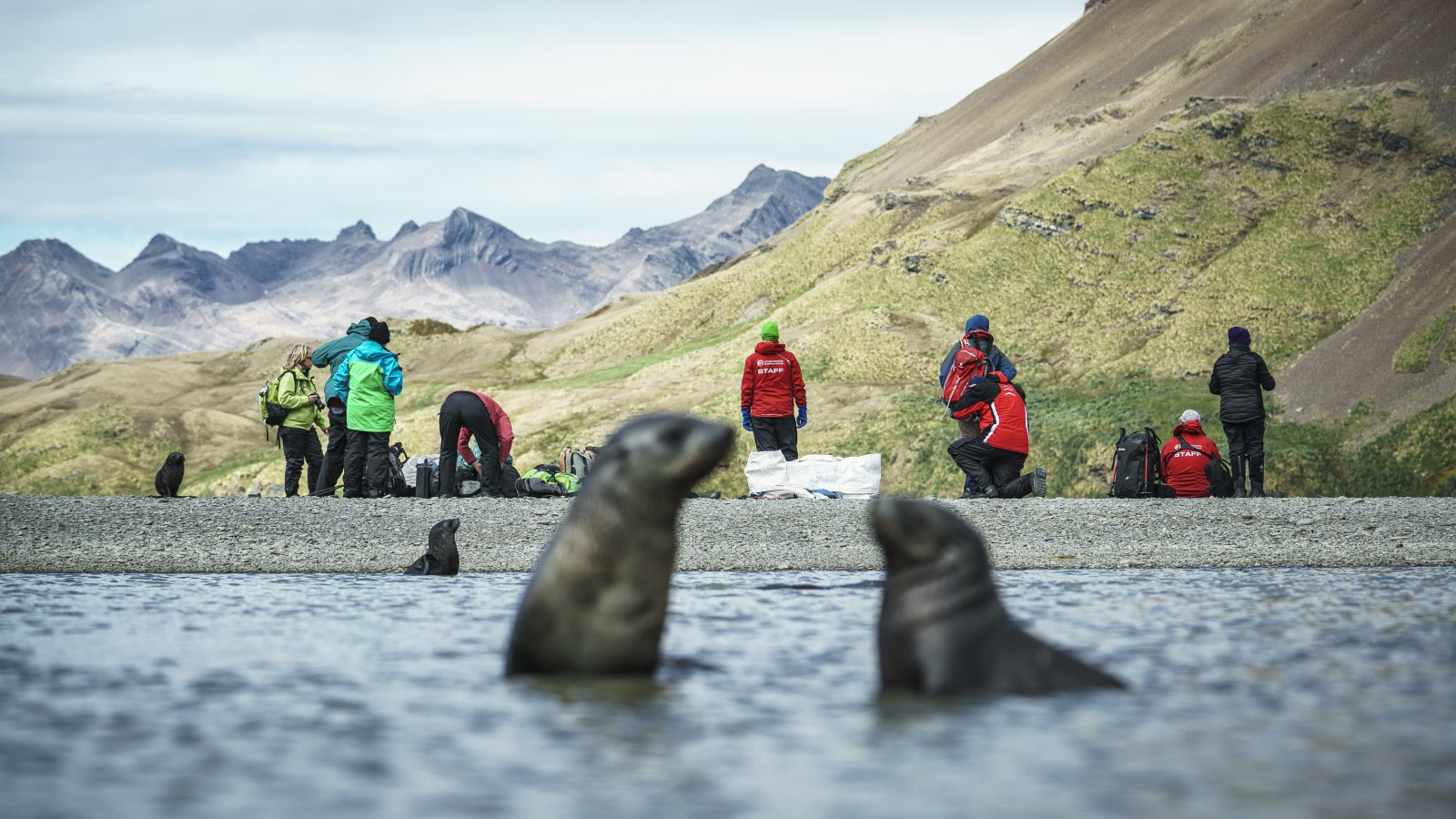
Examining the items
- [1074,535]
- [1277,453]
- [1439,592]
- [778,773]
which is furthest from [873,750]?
[1277,453]

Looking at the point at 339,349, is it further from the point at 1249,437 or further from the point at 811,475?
the point at 1249,437

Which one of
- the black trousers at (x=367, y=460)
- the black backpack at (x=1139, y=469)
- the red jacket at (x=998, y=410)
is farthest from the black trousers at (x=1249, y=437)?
the black trousers at (x=367, y=460)

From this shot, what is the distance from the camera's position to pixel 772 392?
19.0m

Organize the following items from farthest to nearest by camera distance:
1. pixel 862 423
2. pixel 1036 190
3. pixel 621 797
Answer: pixel 1036 190 < pixel 862 423 < pixel 621 797

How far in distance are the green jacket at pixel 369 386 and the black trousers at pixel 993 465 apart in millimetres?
7006

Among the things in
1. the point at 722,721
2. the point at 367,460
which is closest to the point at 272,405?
the point at 367,460

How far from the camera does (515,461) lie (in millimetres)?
34938

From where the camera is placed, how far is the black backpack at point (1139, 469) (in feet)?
61.5

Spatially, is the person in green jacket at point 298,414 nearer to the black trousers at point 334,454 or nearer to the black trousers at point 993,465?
the black trousers at point 334,454

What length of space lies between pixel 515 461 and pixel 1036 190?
22430 mm

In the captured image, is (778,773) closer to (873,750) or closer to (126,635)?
(873,750)

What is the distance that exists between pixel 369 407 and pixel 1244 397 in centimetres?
1125

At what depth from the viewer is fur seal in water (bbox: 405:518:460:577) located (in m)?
12.0

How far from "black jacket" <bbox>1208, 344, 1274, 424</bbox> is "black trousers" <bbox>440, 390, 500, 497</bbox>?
9.43 meters
